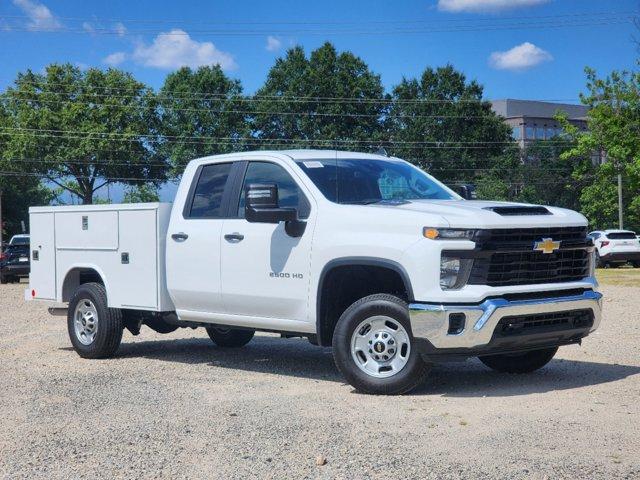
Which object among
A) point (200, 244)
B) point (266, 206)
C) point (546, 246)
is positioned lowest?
point (546, 246)

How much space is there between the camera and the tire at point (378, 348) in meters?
7.88

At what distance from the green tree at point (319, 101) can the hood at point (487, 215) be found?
4916 centimetres

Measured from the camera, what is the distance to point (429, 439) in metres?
6.34

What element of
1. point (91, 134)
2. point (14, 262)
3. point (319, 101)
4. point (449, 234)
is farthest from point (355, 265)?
point (91, 134)

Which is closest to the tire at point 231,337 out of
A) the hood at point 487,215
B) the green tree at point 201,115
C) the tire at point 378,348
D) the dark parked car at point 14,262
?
the tire at point 378,348

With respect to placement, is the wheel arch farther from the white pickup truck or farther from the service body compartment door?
the white pickup truck

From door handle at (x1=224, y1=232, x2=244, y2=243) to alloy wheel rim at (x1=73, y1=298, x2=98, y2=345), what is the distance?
96.8 inches

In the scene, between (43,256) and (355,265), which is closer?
(355,265)

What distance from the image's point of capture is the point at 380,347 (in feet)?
26.3

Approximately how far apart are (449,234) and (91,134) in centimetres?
5637

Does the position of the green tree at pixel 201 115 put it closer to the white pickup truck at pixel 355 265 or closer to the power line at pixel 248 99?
the power line at pixel 248 99

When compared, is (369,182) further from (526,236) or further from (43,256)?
(43,256)

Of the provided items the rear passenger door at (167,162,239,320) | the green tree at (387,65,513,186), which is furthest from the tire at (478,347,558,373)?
the green tree at (387,65,513,186)

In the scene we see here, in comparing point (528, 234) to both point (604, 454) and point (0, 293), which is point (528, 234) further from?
point (0, 293)
